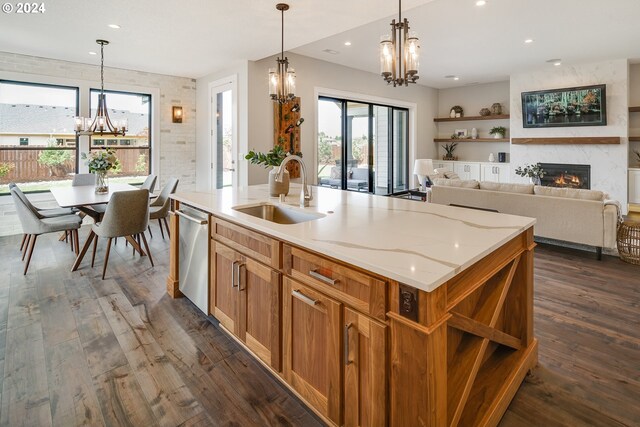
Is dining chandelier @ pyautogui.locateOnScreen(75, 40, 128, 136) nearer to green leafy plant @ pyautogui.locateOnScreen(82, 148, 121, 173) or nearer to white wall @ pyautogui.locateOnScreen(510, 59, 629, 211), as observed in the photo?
green leafy plant @ pyautogui.locateOnScreen(82, 148, 121, 173)

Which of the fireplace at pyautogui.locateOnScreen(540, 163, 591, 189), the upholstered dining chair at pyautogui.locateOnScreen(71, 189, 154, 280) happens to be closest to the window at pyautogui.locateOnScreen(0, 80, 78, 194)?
the upholstered dining chair at pyautogui.locateOnScreen(71, 189, 154, 280)

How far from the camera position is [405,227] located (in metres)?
1.79

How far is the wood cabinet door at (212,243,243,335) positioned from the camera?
2.17 m

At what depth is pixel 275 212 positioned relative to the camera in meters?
2.64

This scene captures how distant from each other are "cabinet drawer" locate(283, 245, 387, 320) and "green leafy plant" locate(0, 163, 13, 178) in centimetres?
585

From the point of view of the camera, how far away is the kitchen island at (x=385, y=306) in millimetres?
1191

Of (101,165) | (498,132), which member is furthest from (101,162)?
(498,132)

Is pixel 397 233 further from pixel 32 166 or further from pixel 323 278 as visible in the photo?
pixel 32 166

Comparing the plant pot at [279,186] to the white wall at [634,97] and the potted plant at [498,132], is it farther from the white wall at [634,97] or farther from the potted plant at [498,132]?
the white wall at [634,97]

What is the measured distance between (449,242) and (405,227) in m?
0.30

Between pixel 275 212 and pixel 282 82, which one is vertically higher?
pixel 282 82

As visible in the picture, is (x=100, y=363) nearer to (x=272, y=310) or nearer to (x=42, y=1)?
(x=272, y=310)

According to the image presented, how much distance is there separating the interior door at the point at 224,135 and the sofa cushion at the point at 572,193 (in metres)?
4.27

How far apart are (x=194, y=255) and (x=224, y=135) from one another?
3.88 m
